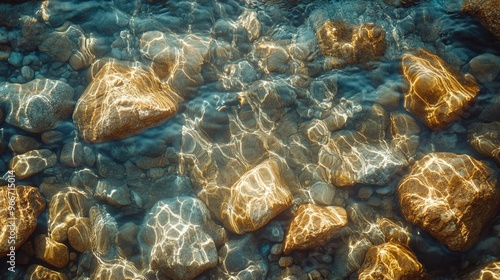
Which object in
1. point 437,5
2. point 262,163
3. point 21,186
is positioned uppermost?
point 437,5

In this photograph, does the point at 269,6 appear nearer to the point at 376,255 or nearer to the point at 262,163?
the point at 262,163

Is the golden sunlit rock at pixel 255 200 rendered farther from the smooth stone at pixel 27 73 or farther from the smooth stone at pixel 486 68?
the smooth stone at pixel 486 68

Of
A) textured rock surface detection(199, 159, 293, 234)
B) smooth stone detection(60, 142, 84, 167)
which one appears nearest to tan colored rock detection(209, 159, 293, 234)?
textured rock surface detection(199, 159, 293, 234)

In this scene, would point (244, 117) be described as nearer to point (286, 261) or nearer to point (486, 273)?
point (286, 261)

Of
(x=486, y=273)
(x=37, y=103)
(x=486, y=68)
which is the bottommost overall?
(x=486, y=273)

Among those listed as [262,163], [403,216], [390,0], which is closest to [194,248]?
[262,163]

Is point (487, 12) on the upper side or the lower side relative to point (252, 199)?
upper

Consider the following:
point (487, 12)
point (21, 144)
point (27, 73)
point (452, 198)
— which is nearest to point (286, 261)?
point (452, 198)
